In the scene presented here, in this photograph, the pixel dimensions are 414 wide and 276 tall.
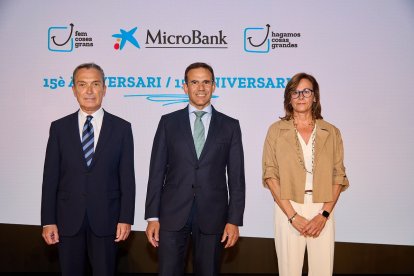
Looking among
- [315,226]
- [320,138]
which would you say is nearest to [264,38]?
[320,138]

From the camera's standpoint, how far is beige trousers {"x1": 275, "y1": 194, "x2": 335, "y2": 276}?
288 cm

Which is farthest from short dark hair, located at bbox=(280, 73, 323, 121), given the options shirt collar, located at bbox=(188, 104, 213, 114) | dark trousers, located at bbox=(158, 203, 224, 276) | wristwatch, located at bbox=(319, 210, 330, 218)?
dark trousers, located at bbox=(158, 203, 224, 276)

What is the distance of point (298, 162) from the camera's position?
9.58ft

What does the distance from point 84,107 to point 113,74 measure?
137 cm

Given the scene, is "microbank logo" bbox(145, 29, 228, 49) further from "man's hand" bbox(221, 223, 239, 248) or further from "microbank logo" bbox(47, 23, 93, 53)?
"man's hand" bbox(221, 223, 239, 248)

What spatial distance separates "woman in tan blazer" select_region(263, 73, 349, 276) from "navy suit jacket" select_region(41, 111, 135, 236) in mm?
929

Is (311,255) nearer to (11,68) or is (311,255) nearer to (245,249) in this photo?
(245,249)

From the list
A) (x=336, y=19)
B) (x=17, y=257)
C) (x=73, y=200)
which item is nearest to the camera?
(x=73, y=200)

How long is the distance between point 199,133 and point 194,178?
297 millimetres

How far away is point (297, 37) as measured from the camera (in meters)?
4.25

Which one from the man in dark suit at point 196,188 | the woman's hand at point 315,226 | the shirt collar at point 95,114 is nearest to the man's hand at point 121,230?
the man in dark suit at point 196,188

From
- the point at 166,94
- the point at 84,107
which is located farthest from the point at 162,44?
the point at 84,107

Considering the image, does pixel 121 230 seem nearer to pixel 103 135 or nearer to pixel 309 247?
pixel 103 135

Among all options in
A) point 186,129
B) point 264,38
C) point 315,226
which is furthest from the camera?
point 264,38
